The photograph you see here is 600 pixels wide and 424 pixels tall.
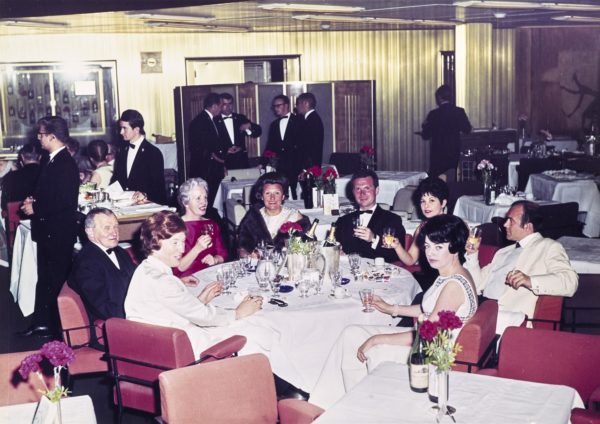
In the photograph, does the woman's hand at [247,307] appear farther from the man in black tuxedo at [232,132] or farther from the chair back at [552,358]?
the man in black tuxedo at [232,132]

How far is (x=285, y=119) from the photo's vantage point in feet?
33.0

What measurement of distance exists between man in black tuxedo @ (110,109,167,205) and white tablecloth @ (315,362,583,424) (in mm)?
4403

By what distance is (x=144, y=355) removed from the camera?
386 centimetres

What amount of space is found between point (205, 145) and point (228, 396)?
7264 millimetres

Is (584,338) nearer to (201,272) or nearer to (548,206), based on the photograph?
(201,272)

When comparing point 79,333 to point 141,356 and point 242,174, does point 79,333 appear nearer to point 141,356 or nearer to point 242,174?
point 141,356

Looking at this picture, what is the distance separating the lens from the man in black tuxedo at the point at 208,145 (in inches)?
400

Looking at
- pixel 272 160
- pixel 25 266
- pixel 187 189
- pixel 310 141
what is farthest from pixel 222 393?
pixel 310 141

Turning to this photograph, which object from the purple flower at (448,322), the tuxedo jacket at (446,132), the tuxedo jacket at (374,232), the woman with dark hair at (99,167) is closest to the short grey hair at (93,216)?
the tuxedo jacket at (374,232)

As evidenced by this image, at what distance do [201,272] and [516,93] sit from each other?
10899 mm

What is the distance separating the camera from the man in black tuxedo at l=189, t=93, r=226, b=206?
10.2 m

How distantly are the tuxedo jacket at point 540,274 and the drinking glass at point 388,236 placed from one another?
761mm

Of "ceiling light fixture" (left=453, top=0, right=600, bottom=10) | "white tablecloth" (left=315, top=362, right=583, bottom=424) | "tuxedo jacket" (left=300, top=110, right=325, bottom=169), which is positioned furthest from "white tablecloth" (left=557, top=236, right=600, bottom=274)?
"tuxedo jacket" (left=300, top=110, right=325, bottom=169)

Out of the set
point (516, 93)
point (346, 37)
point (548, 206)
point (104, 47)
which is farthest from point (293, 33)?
point (548, 206)
